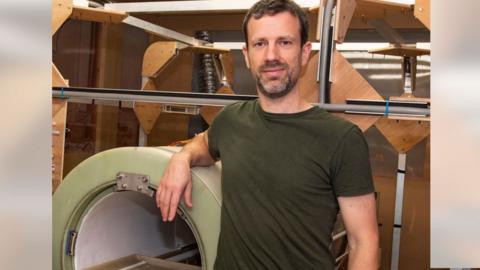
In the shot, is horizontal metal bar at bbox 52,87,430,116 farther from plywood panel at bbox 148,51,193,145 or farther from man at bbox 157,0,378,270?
plywood panel at bbox 148,51,193,145

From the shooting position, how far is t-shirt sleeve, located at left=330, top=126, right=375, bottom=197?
1586 millimetres

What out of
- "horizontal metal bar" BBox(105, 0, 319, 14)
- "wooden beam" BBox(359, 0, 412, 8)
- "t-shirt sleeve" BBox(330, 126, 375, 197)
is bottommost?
"t-shirt sleeve" BBox(330, 126, 375, 197)

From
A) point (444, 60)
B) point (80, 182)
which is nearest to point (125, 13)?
point (80, 182)

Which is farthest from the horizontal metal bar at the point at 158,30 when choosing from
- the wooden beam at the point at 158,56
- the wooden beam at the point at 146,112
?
the wooden beam at the point at 146,112

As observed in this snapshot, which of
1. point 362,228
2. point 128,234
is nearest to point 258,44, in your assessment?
point 362,228

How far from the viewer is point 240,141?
1777mm

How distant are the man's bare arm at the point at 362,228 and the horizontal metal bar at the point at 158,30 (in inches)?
112

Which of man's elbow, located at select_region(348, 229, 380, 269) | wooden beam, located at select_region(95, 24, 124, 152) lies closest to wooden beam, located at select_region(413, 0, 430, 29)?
man's elbow, located at select_region(348, 229, 380, 269)

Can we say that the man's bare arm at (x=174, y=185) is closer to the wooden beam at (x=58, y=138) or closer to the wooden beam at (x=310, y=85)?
the wooden beam at (x=310, y=85)

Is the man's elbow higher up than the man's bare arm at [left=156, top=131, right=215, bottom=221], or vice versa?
the man's bare arm at [left=156, top=131, right=215, bottom=221]

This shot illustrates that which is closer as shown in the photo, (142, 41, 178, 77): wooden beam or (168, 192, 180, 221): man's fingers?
(168, 192, 180, 221): man's fingers

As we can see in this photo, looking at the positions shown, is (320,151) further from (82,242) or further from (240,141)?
(82,242)

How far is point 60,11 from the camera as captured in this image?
3357mm

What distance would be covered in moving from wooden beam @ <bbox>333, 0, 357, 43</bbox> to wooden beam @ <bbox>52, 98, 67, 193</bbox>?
6.22 feet
